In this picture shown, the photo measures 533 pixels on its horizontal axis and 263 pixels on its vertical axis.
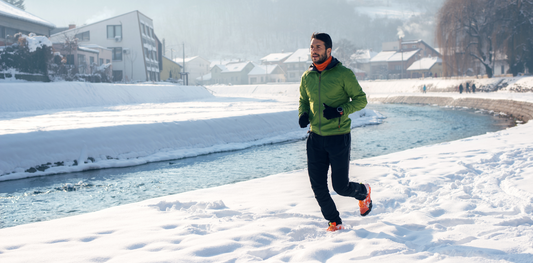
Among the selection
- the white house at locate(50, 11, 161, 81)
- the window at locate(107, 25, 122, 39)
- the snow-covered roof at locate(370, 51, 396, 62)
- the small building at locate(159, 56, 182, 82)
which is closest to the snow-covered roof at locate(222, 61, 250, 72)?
the snow-covered roof at locate(370, 51, 396, 62)

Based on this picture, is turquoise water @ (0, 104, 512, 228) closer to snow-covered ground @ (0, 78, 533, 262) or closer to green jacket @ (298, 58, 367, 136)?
snow-covered ground @ (0, 78, 533, 262)

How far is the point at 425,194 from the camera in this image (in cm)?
565

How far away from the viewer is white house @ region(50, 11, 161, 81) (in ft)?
153

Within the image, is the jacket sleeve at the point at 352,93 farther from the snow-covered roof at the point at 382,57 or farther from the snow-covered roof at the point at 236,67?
the snow-covered roof at the point at 236,67

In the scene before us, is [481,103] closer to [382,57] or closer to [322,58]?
[322,58]

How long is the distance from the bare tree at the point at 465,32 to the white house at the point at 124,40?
A: 107 ft

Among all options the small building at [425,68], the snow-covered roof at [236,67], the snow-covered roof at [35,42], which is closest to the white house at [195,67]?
the snow-covered roof at [236,67]

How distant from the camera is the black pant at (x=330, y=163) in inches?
159

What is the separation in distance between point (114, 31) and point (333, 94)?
4854cm

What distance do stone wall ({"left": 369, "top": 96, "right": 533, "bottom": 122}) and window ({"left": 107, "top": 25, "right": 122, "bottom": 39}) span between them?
1232 inches

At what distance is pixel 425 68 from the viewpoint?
254 ft

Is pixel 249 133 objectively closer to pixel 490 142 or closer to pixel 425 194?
pixel 490 142

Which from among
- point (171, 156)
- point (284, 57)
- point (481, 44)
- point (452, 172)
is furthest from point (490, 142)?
point (284, 57)

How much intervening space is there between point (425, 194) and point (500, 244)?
6.87 feet
